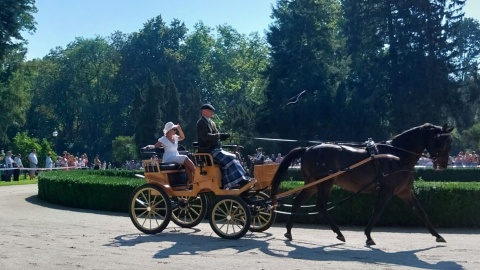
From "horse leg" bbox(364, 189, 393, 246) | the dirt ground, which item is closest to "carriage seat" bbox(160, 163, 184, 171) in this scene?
the dirt ground

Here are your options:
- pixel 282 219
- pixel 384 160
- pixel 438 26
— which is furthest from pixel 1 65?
pixel 384 160

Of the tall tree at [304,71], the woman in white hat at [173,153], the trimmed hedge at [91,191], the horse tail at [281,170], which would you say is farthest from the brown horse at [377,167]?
the tall tree at [304,71]

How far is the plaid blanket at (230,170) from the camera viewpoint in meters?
12.8

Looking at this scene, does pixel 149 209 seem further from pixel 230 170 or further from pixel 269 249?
pixel 269 249

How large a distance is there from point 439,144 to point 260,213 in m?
3.58

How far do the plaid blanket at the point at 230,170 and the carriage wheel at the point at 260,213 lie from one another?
17.2 inches

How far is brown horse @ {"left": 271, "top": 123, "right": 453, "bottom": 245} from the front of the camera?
12.6m

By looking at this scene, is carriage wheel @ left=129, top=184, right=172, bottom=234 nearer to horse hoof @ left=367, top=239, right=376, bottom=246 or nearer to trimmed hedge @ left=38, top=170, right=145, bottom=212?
horse hoof @ left=367, top=239, right=376, bottom=246

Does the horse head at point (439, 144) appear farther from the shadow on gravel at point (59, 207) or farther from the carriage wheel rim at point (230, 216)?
the shadow on gravel at point (59, 207)

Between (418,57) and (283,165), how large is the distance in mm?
39557

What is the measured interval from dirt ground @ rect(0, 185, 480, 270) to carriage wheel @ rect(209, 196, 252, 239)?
0.19 m

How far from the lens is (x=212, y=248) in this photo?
1141 cm

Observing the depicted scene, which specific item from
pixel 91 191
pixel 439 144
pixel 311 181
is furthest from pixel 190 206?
pixel 91 191

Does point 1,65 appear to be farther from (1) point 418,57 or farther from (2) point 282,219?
(2) point 282,219
